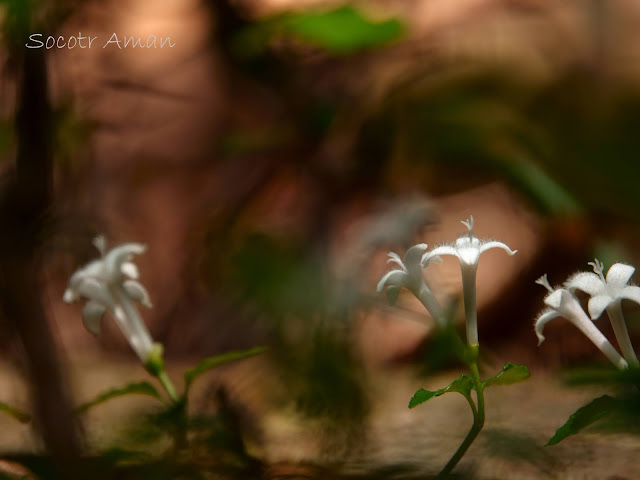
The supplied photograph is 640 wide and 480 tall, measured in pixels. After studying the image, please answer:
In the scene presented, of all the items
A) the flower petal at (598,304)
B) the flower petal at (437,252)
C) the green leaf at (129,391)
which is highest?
the flower petal at (437,252)

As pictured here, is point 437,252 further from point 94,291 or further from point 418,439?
point 94,291

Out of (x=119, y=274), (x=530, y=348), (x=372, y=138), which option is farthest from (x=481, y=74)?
(x=119, y=274)

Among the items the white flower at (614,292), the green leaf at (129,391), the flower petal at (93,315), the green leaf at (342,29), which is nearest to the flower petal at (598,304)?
the white flower at (614,292)

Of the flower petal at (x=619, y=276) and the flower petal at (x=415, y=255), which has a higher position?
the flower petal at (x=415, y=255)

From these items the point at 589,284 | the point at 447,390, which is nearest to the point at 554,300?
the point at 589,284

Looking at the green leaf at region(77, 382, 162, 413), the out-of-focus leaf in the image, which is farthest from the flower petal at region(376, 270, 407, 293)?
the out-of-focus leaf

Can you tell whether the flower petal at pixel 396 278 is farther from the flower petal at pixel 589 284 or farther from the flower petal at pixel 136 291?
the flower petal at pixel 136 291

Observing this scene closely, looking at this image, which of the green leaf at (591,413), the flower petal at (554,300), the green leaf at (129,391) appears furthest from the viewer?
the green leaf at (129,391)

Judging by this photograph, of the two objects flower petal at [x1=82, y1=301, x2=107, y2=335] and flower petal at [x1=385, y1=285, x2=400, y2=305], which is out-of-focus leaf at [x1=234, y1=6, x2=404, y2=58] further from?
flower petal at [x1=385, y1=285, x2=400, y2=305]
